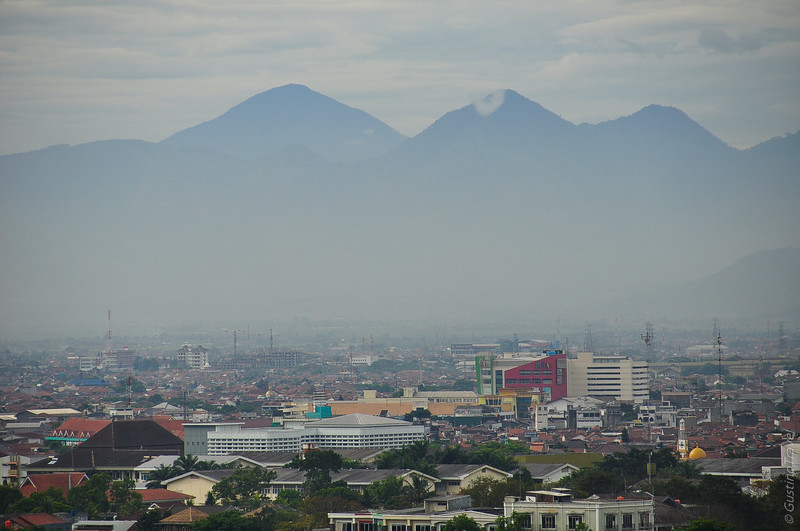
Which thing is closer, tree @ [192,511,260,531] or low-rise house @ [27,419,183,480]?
tree @ [192,511,260,531]

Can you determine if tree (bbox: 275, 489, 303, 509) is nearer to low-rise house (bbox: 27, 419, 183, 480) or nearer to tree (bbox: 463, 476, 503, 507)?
tree (bbox: 463, 476, 503, 507)

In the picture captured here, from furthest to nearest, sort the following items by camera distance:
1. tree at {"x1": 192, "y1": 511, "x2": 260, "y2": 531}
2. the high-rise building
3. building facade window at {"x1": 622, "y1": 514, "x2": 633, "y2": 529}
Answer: the high-rise building → tree at {"x1": 192, "y1": 511, "x2": 260, "y2": 531} → building facade window at {"x1": 622, "y1": 514, "x2": 633, "y2": 529}

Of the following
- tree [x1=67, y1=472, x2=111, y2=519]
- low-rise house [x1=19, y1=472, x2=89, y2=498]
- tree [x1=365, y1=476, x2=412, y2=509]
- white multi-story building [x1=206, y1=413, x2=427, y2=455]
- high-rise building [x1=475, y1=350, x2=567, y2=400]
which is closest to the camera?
tree [x1=365, y1=476, x2=412, y2=509]

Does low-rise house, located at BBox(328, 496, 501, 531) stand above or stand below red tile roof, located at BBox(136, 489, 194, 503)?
above

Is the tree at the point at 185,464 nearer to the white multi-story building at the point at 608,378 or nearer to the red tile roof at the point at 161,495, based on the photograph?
the red tile roof at the point at 161,495

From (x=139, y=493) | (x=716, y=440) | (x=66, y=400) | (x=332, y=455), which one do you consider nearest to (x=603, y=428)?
(x=716, y=440)

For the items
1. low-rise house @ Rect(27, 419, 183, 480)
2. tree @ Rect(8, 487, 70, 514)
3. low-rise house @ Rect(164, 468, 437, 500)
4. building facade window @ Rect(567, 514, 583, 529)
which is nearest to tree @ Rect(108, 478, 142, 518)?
tree @ Rect(8, 487, 70, 514)
